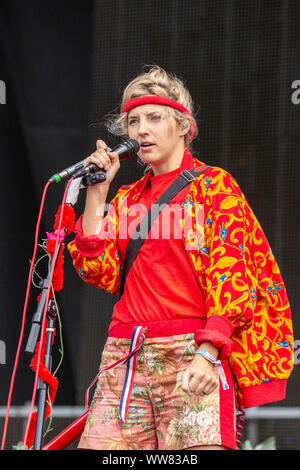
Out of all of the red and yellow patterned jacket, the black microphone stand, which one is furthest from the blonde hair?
the black microphone stand

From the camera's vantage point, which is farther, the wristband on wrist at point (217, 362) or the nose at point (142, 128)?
the nose at point (142, 128)

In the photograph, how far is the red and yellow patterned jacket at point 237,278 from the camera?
1.82 meters

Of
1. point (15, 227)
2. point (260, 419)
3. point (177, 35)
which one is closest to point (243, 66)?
point (177, 35)

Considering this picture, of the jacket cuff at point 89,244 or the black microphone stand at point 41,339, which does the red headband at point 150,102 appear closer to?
the jacket cuff at point 89,244

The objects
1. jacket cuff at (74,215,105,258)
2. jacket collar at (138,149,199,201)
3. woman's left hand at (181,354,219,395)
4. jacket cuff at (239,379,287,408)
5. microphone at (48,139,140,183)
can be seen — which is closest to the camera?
woman's left hand at (181,354,219,395)

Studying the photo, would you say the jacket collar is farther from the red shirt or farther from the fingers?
the fingers

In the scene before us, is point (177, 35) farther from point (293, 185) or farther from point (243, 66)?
point (293, 185)

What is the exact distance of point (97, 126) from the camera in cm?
378

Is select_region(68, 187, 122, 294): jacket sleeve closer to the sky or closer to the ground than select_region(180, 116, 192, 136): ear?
closer to the ground

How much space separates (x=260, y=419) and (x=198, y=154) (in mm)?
1323

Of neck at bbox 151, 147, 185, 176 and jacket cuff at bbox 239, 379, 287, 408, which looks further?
neck at bbox 151, 147, 185, 176

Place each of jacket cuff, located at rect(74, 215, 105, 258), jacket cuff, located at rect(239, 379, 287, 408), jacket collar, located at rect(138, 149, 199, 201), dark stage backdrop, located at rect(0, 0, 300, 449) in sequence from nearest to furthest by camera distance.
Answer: jacket cuff, located at rect(239, 379, 287, 408) < jacket cuff, located at rect(74, 215, 105, 258) < jacket collar, located at rect(138, 149, 199, 201) < dark stage backdrop, located at rect(0, 0, 300, 449)

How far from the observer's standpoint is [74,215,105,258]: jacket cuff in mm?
2020

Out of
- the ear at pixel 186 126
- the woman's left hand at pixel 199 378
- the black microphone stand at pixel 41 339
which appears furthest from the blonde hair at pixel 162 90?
the woman's left hand at pixel 199 378
